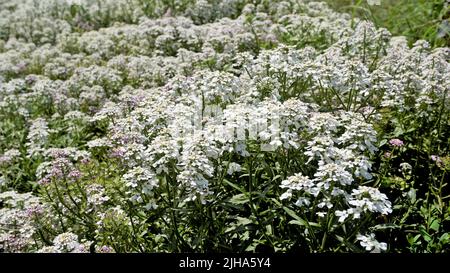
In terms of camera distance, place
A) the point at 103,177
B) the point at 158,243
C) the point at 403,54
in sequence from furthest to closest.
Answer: the point at 403,54 < the point at 103,177 < the point at 158,243

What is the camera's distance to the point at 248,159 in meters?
3.30

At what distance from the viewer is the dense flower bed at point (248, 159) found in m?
3.08

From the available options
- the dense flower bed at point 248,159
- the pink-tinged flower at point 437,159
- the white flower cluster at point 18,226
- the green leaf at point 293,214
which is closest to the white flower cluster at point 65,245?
the dense flower bed at point 248,159

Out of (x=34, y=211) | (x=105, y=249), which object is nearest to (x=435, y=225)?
(x=105, y=249)

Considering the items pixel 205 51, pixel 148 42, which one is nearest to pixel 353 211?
pixel 205 51

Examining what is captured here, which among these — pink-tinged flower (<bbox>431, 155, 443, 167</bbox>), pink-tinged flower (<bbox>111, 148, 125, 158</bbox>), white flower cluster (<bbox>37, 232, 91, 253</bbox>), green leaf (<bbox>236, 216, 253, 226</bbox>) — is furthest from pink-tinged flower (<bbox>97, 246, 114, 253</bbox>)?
pink-tinged flower (<bbox>431, 155, 443, 167</bbox>)

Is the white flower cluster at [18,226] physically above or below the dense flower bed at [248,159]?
below

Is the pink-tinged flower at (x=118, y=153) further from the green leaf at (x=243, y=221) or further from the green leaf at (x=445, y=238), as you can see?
the green leaf at (x=445, y=238)

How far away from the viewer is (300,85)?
4.35 m

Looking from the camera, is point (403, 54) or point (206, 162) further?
point (403, 54)

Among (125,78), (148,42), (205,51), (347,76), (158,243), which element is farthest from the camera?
(148,42)

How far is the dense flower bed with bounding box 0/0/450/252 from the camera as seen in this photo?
10.1ft
